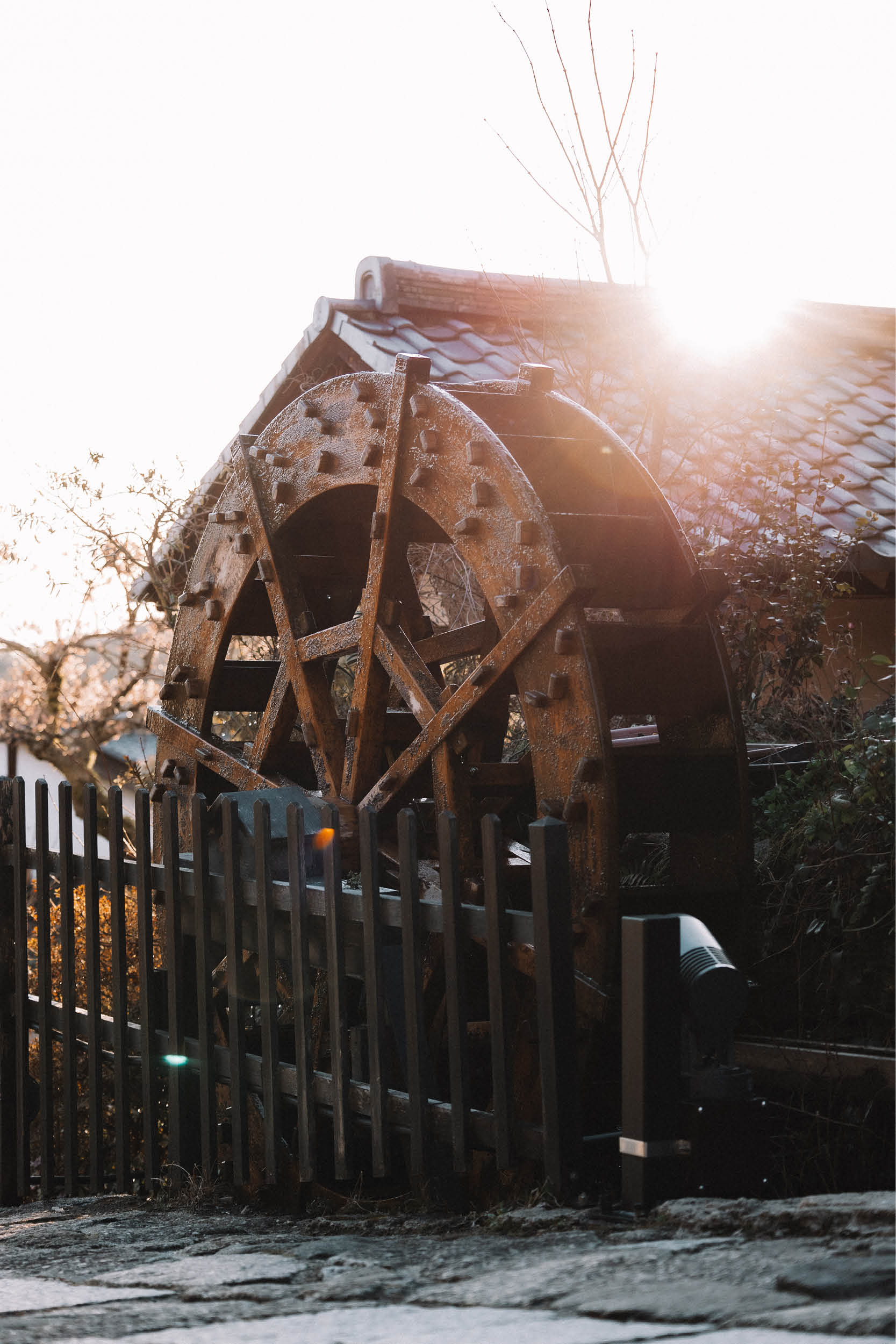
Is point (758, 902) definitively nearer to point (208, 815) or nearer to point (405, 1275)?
point (208, 815)

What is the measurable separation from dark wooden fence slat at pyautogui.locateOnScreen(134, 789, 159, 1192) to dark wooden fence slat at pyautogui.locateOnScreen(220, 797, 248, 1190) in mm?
374

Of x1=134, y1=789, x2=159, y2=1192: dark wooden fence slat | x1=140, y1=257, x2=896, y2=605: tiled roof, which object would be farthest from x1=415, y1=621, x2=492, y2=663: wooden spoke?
x1=140, y1=257, x2=896, y2=605: tiled roof

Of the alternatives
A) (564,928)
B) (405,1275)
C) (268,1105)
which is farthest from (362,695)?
(405,1275)

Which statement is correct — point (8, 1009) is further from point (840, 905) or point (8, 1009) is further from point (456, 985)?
point (840, 905)

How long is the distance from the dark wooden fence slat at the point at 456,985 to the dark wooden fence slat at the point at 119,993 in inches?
64.8

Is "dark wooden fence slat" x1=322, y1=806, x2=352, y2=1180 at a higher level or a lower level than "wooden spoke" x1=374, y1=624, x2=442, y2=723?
lower

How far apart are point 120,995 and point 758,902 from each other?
2.24 metres

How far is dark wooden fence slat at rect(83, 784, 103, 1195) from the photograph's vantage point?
463 centimetres

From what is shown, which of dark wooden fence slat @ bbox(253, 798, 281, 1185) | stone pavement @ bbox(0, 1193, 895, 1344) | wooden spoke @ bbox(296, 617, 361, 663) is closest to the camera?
stone pavement @ bbox(0, 1193, 895, 1344)

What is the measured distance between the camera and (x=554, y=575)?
152 inches

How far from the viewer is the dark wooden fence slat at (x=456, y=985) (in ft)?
10.7

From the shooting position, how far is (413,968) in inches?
132

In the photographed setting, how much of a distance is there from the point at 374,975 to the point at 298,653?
5.91ft

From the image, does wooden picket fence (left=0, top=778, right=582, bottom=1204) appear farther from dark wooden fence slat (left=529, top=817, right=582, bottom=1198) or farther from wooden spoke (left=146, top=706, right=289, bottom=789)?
wooden spoke (left=146, top=706, right=289, bottom=789)
